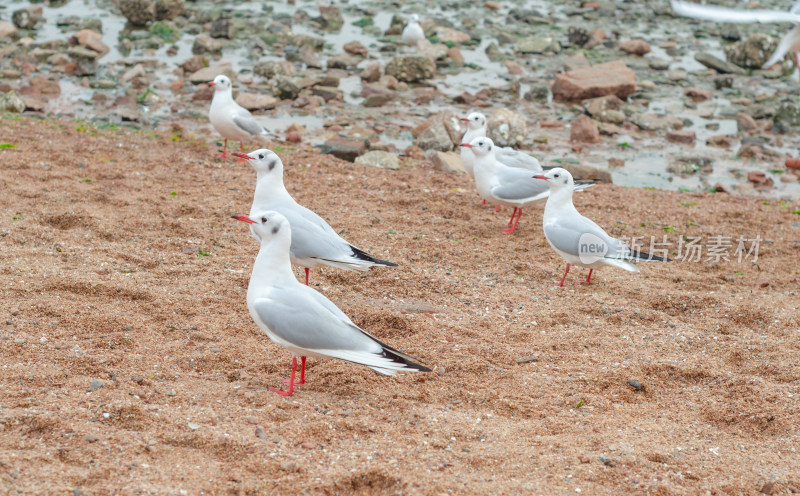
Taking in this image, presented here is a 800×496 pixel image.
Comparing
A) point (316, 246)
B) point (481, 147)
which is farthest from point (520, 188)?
point (316, 246)

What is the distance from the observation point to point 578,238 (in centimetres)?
716

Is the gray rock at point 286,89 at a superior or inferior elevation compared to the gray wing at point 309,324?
inferior

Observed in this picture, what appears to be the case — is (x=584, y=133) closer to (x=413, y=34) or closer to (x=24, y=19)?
(x=413, y=34)

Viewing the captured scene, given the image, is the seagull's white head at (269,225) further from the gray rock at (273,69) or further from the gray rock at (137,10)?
the gray rock at (137,10)

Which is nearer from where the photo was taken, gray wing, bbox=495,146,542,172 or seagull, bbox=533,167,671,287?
seagull, bbox=533,167,671,287

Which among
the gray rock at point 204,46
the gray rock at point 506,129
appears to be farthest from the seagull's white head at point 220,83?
the gray rock at point 204,46

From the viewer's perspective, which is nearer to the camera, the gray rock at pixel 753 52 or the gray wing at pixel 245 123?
the gray wing at pixel 245 123

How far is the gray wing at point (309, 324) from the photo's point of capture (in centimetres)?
482

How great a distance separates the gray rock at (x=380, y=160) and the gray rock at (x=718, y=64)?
33.0 ft

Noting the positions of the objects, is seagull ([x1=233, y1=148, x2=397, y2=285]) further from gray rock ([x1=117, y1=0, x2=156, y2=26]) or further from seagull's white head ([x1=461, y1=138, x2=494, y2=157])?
gray rock ([x1=117, y1=0, x2=156, y2=26])

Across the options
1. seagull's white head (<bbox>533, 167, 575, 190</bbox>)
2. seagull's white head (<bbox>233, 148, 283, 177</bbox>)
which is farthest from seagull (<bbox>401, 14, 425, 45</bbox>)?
seagull's white head (<bbox>233, 148, 283, 177</bbox>)

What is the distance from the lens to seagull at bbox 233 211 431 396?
4.76 meters

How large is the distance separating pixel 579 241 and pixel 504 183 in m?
1.62

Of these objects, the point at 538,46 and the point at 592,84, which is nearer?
the point at 592,84
